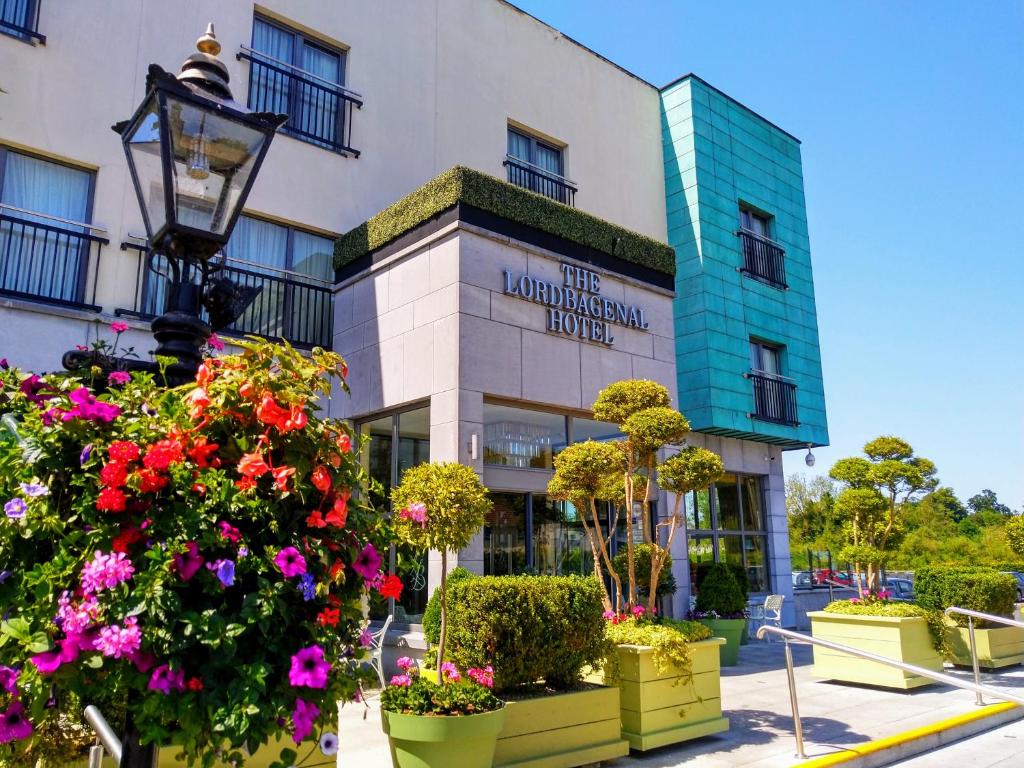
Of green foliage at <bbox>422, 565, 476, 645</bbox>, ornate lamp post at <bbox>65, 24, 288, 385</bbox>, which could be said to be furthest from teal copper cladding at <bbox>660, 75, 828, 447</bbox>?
ornate lamp post at <bbox>65, 24, 288, 385</bbox>

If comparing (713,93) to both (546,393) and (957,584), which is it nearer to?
(546,393)

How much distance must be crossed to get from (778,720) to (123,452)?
24.3 ft

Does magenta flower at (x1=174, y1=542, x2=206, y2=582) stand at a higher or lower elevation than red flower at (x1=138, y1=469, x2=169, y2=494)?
lower

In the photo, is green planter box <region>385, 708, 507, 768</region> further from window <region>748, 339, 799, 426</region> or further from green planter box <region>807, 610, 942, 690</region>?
window <region>748, 339, 799, 426</region>

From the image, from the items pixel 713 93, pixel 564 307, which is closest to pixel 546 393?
pixel 564 307

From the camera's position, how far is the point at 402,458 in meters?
10.1

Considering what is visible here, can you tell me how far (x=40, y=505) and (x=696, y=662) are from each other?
233 inches

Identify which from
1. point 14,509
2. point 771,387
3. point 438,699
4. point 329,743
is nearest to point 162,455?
point 14,509

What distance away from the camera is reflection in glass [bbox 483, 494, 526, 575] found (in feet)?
31.4

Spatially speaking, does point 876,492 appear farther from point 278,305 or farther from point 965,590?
point 278,305

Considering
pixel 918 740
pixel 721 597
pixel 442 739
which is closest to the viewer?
pixel 442 739

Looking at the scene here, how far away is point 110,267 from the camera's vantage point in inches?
373

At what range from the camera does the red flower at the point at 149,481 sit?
2432mm

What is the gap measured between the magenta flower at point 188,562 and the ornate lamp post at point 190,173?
1504mm
